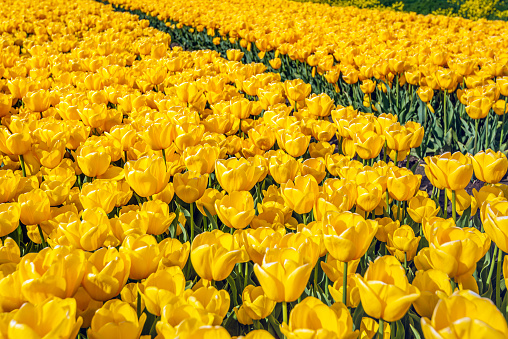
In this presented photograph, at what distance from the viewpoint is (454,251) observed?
1218 millimetres

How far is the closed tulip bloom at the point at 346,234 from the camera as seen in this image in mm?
1248

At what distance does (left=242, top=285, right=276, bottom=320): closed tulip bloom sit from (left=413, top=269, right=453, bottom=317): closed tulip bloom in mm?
392

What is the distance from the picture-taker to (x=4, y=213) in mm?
1523

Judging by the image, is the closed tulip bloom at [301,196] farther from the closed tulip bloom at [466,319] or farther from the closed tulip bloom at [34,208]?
the closed tulip bloom at [34,208]

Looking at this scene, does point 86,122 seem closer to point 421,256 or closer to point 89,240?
point 89,240

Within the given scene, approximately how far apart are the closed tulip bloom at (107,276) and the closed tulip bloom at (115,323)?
8cm

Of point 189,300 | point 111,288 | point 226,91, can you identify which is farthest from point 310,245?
point 226,91

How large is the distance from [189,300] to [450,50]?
5.15m

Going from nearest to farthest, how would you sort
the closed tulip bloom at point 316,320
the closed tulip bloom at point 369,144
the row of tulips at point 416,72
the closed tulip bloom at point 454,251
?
the closed tulip bloom at point 316,320, the closed tulip bloom at point 454,251, the closed tulip bloom at point 369,144, the row of tulips at point 416,72

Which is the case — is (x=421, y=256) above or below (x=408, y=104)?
above

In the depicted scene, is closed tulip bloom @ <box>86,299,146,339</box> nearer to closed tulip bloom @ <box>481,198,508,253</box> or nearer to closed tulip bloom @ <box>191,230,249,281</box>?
closed tulip bloom @ <box>191,230,249,281</box>

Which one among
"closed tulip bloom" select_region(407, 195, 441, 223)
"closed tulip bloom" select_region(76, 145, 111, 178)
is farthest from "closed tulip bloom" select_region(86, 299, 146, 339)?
"closed tulip bloom" select_region(407, 195, 441, 223)

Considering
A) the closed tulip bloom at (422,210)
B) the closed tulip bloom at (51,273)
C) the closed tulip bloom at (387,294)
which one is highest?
the closed tulip bloom at (387,294)

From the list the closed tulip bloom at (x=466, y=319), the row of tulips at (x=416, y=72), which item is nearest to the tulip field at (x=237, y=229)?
the closed tulip bloom at (x=466, y=319)
